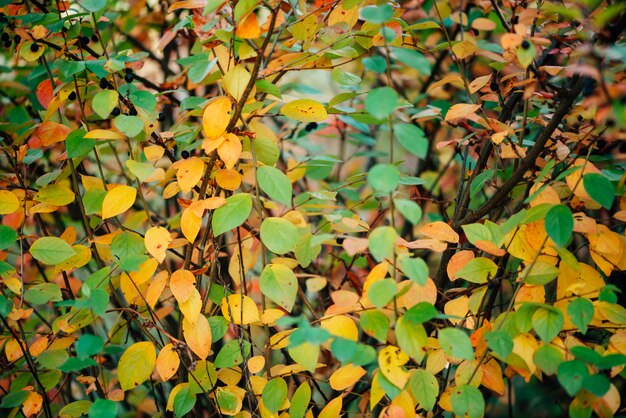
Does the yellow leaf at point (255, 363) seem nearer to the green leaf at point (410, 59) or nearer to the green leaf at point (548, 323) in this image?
the green leaf at point (548, 323)

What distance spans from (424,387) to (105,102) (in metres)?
0.80

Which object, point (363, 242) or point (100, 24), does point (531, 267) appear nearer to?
point (363, 242)

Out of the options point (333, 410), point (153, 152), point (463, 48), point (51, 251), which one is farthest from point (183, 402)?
point (463, 48)

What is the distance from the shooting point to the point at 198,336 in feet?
3.76

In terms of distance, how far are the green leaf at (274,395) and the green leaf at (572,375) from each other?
1.72 feet

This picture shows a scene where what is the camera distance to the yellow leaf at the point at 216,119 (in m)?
1.08

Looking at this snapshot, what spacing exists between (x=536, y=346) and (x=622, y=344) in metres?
0.15

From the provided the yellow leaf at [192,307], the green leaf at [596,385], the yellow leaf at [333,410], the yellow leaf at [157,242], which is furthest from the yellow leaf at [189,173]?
the green leaf at [596,385]

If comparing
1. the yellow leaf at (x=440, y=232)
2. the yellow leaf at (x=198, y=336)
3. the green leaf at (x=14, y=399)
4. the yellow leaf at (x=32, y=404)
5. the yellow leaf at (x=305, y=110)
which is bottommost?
the yellow leaf at (x=32, y=404)

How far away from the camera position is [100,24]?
2102 millimetres

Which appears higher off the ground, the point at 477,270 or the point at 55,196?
the point at 55,196

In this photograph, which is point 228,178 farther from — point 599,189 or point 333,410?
point 599,189

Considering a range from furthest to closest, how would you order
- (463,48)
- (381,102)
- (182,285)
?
(463,48)
(182,285)
(381,102)

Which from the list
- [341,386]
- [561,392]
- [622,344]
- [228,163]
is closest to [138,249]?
[228,163]
